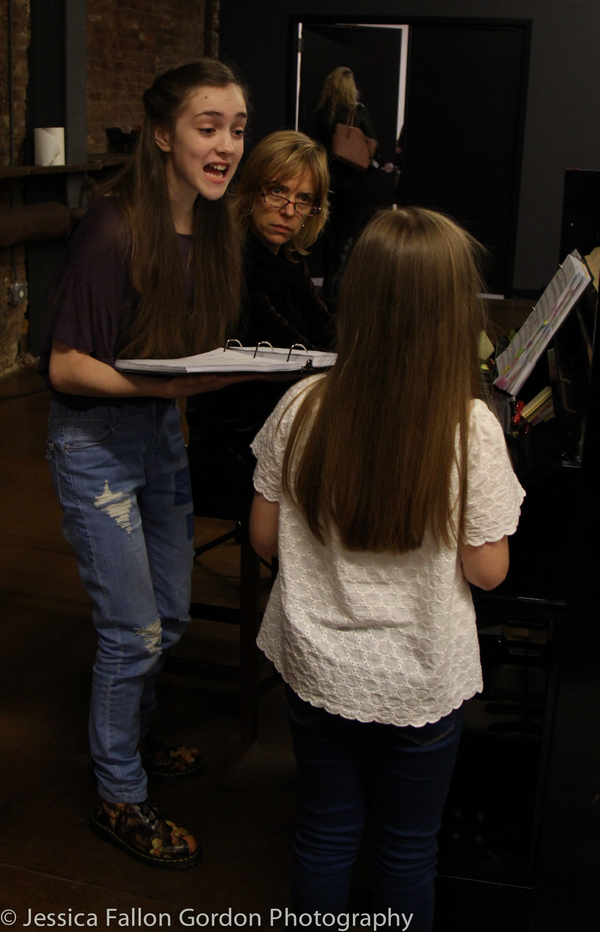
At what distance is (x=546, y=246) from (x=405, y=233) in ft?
25.5

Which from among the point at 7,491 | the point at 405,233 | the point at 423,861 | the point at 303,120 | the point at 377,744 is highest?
the point at 303,120

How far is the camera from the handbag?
6.73 metres

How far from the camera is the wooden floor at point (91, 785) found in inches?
72.2

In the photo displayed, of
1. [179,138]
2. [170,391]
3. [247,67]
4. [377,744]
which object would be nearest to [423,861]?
[377,744]

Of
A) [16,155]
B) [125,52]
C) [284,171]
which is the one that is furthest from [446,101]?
[284,171]

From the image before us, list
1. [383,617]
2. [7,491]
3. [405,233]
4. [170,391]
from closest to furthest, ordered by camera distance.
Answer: [405,233] < [383,617] < [170,391] < [7,491]

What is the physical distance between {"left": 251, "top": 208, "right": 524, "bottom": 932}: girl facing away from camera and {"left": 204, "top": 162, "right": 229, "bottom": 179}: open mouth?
546 mm

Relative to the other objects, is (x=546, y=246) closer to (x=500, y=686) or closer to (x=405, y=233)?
(x=500, y=686)

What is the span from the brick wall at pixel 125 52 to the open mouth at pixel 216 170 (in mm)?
5496

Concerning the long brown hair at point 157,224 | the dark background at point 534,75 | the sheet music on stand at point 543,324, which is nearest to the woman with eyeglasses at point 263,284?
the long brown hair at point 157,224

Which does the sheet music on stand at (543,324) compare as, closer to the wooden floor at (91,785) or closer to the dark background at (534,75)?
the wooden floor at (91,785)

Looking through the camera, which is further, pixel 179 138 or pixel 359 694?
pixel 179 138

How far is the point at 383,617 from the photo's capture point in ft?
4.33

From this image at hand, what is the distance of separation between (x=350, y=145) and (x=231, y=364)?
565 centimetres
